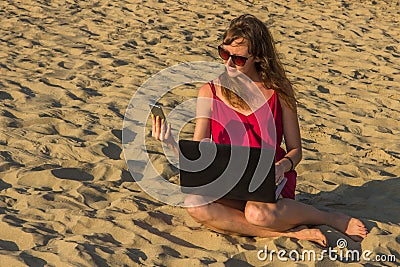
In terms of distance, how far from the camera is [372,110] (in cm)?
663

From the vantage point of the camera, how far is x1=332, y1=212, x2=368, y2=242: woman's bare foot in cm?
398

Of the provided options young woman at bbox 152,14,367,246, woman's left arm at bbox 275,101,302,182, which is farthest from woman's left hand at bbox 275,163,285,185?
woman's left arm at bbox 275,101,302,182

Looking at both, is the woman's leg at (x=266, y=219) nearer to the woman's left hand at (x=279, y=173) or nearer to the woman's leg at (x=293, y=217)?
the woman's leg at (x=293, y=217)

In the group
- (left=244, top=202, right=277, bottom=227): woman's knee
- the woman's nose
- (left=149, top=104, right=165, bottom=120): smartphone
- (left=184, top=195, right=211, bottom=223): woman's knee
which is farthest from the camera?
the woman's nose

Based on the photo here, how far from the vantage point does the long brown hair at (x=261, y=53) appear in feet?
13.1

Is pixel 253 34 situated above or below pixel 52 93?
above

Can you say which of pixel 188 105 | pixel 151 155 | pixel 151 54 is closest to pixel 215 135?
pixel 151 155

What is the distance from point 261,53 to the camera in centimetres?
406

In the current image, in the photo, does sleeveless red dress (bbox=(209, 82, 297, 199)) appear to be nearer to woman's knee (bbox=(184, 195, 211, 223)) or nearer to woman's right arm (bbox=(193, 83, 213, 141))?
woman's right arm (bbox=(193, 83, 213, 141))

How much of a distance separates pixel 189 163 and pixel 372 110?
3.24 metres

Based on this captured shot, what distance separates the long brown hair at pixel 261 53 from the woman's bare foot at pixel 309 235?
2.28 ft

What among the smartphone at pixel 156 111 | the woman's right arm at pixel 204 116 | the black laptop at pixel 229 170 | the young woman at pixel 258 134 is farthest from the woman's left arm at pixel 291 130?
the smartphone at pixel 156 111

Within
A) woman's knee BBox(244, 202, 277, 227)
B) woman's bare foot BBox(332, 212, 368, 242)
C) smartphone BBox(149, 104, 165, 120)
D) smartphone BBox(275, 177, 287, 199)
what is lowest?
woman's bare foot BBox(332, 212, 368, 242)

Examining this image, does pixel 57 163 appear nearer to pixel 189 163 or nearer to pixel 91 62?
pixel 189 163
